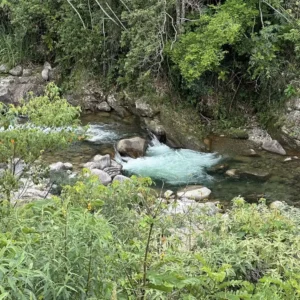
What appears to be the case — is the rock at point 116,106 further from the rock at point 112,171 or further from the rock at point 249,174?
the rock at point 249,174

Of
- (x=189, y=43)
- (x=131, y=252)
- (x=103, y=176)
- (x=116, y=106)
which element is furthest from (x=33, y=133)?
(x=116, y=106)

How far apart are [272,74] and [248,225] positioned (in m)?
6.64

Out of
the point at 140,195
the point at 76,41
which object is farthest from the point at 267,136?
the point at 140,195

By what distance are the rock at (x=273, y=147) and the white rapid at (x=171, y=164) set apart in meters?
1.27

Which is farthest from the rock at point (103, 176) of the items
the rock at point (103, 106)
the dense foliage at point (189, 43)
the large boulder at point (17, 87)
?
the large boulder at point (17, 87)

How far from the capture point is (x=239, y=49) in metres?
9.74

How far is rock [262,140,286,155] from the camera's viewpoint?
379 inches

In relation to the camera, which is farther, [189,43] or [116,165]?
[189,43]

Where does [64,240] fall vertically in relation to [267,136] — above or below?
above

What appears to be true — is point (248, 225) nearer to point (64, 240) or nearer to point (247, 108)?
point (64, 240)

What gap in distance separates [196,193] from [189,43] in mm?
3837

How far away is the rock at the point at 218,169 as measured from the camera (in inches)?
349

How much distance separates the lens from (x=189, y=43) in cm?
962

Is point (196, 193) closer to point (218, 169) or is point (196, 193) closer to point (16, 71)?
point (218, 169)
